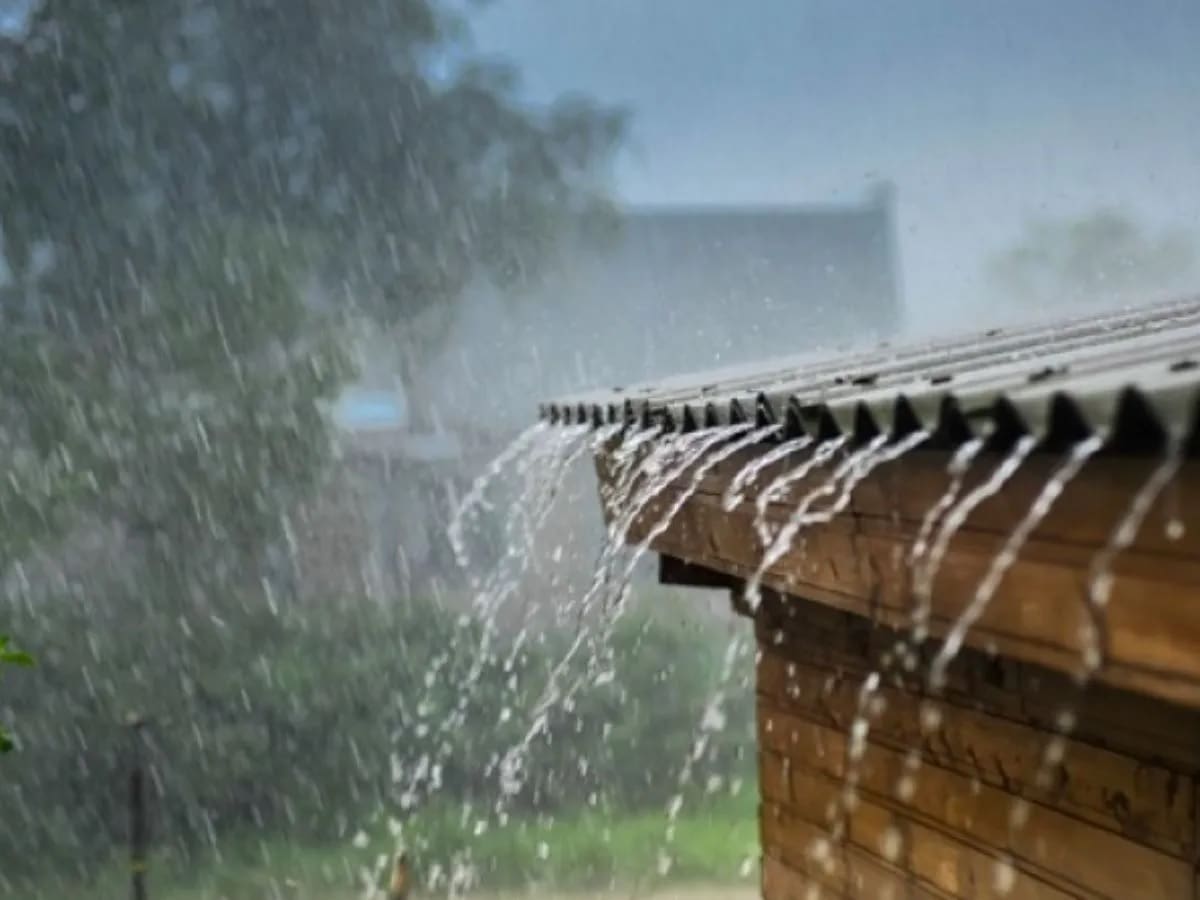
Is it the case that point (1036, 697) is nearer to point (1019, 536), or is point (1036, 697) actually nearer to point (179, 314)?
point (1019, 536)

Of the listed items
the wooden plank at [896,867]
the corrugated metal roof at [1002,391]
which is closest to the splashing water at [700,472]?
the corrugated metal roof at [1002,391]

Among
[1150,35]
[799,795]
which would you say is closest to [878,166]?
[1150,35]

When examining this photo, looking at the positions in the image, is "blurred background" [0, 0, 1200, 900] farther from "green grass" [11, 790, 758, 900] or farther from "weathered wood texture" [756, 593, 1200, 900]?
"weathered wood texture" [756, 593, 1200, 900]

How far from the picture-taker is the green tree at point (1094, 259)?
29.7 ft

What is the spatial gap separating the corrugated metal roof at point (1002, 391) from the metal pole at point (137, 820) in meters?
4.85

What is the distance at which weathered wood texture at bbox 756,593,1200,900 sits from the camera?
1387 mm

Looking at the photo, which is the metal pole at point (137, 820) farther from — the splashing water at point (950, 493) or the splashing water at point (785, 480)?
the splashing water at point (950, 493)

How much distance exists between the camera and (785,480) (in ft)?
5.48

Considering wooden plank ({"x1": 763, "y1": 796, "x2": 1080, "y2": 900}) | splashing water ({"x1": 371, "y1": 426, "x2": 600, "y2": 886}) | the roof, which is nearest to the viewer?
wooden plank ({"x1": 763, "y1": 796, "x2": 1080, "y2": 900})

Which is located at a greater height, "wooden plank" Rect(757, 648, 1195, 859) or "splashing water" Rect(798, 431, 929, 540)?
"splashing water" Rect(798, 431, 929, 540)

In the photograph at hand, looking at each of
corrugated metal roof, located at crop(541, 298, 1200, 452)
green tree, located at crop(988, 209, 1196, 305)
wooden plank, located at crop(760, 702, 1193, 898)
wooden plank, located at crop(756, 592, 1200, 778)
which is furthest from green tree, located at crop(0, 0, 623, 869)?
wooden plank, located at crop(756, 592, 1200, 778)

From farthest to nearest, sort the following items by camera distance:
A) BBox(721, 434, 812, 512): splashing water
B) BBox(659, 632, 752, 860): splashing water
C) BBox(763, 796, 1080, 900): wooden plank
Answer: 1. BBox(659, 632, 752, 860): splashing water
2. BBox(763, 796, 1080, 900): wooden plank
3. BBox(721, 434, 812, 512): splashing water

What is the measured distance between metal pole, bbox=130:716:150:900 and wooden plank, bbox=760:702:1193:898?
16.3ft

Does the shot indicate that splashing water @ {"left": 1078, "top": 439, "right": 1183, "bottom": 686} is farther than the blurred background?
No
